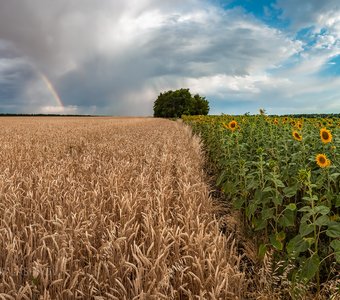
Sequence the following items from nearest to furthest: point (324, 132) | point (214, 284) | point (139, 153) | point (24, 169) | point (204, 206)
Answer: point (214, 284) < point (324, 132) < point (204, 206) < point (24, 169) < point (139, 153)

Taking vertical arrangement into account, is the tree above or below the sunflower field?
above

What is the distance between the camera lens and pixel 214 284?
7.32 ft

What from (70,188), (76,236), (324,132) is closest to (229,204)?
(324,132)

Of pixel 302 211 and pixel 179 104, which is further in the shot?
pixel 179 104

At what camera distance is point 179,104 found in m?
86.4

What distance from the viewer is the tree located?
85.7 meters

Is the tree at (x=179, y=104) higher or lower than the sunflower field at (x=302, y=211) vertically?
higher

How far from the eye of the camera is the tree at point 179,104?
85688mm

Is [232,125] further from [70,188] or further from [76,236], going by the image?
[76,236]

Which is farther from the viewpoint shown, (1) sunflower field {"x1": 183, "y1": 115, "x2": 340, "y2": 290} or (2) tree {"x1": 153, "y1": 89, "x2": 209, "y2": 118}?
(2) tree {"x1": 153, "y1": 89, "x2": 209, "y2": 118}

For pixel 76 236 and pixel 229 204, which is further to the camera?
pixel 229 204

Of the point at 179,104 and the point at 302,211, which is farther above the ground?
the point at 179,104

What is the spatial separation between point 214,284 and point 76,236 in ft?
3.95

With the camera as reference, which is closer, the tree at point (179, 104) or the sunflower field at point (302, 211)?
the sunflower field at point (302, 211)
